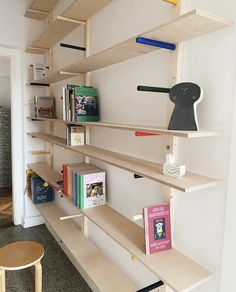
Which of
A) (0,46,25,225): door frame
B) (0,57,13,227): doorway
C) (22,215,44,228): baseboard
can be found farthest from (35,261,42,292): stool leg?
(0,57,13,227): doorway

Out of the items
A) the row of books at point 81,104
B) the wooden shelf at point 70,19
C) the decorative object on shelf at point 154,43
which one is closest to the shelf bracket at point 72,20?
the wooden shelf at point 70,19

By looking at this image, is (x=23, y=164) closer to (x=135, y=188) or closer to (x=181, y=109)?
(x=135, y=188)

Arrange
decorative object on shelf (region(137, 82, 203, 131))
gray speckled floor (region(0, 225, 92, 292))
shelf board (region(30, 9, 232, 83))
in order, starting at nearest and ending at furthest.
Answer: shelf board (region(30, 9, 232, 83)), decorative object on shelf (region(137, 82, 203, 131)), gray speckled floor (region(0, 225, 92, 292))

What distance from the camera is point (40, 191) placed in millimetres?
2963

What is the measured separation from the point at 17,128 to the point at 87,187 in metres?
1.74

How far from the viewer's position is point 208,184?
103 centimetres

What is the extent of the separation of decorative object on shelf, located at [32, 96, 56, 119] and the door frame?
376mm

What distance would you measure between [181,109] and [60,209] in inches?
85.9

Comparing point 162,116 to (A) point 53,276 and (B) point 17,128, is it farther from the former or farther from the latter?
(B) point 17,128

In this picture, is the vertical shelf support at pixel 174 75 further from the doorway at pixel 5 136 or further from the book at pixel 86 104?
the doorway at pixel 5 136

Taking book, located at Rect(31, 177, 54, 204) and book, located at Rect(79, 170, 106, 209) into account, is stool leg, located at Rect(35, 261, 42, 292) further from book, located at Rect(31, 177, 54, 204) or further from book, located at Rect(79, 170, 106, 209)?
book, located at Rect(31, 177, 54, 204)

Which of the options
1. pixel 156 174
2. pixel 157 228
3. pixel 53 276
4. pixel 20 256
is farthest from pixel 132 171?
pixel 53 276

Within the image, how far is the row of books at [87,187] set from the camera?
1806 millimetres

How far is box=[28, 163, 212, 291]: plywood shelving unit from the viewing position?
1.07 m
